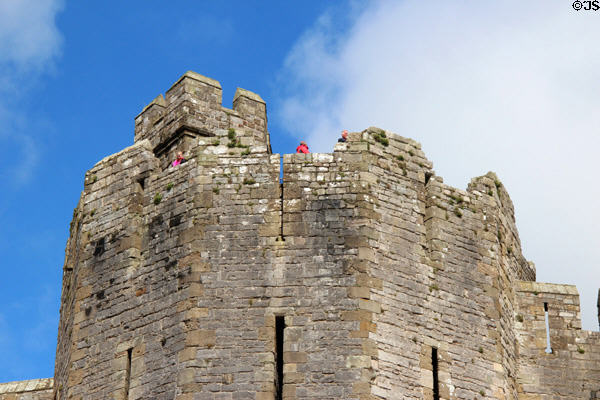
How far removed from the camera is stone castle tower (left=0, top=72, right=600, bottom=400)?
22750 millimetres

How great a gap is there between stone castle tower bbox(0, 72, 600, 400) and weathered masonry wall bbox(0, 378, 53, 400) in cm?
174

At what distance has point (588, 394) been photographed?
26.4 metres

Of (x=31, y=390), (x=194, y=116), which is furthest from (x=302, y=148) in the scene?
(x=31, y=390)

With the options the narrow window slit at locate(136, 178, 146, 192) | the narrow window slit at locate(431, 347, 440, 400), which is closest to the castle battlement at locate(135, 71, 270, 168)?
the narrow window slit at locate(136, 178, 146, 192)

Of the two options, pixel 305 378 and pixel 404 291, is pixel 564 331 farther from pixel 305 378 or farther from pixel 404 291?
pixel 305 378

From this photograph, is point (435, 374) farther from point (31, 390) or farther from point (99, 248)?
point (31, 390)

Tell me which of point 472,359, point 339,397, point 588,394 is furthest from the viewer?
point 588,394

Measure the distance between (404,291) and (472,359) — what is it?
1.77m

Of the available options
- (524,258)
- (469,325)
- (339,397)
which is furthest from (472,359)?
(524,258)

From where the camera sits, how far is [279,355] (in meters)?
22.8

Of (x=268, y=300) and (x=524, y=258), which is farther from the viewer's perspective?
(x=524, y=258)

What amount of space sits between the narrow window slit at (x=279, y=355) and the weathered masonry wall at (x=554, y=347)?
18.1ft

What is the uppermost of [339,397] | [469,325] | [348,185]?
[348,185]

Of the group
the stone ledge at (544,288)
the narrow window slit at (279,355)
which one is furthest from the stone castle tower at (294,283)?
the stone ledge at (544,288)
